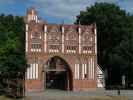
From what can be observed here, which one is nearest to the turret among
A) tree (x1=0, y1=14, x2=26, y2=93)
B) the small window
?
tree (x1=0, y1=14, x2=26, y2=93)

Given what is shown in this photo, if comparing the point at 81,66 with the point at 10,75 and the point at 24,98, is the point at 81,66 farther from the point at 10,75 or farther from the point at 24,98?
the point at 24,98

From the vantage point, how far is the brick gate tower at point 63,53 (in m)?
72.1

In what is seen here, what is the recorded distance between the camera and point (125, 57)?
76.7 metres

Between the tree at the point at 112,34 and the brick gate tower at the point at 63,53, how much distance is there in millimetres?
5878

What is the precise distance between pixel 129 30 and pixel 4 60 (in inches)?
1086

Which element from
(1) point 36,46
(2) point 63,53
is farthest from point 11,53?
(2) point 63,53

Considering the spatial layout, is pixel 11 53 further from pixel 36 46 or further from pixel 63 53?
pixel 63 53

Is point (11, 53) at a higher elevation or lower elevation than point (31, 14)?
lower

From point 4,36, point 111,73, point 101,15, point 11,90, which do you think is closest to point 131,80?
point 111,73

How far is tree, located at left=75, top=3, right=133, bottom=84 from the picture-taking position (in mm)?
77000

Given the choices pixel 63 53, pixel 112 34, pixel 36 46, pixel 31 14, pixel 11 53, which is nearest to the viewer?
pixel 11 53

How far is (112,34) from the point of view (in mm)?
83375

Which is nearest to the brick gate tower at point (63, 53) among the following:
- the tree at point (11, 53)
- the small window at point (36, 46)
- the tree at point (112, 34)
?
the small window at point (36, 46)

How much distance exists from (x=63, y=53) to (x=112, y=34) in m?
14.4
